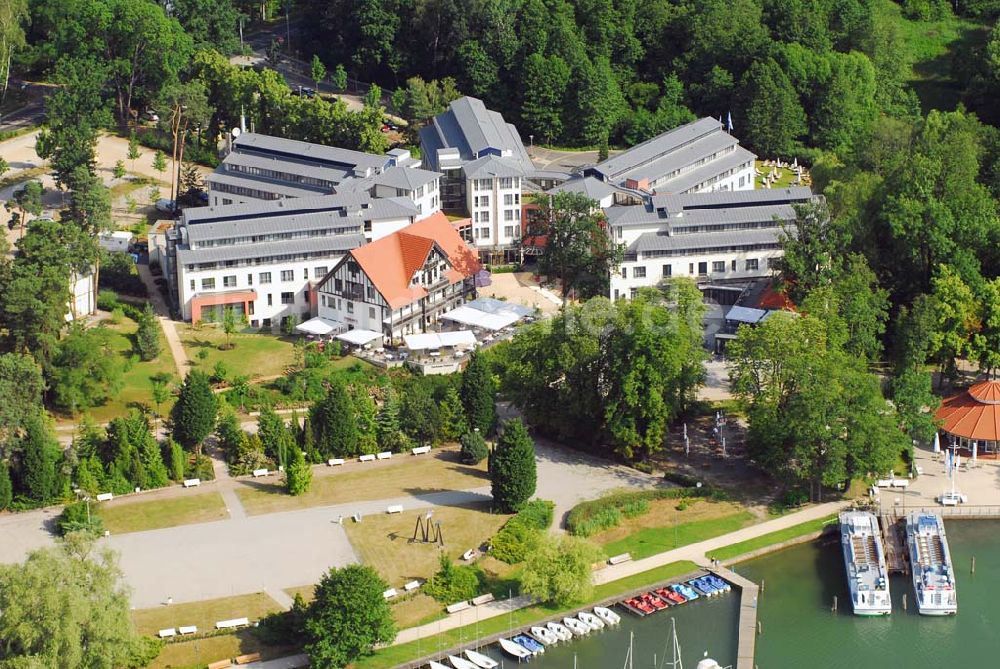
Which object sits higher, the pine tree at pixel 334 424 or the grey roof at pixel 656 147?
the grey roof at pixel 656 147

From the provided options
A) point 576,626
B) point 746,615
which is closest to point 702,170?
point 746,615

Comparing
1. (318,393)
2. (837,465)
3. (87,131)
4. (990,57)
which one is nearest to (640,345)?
(837,465)

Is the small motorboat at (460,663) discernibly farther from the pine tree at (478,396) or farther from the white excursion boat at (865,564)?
the pine tree at (478,396)

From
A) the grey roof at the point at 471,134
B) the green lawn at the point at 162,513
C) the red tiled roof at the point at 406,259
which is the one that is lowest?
the green lawn at the point at 162,513

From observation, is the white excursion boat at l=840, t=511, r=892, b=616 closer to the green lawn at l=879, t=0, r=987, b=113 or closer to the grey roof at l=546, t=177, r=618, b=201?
the grey roof at l=546, t=177, r=618, b=201

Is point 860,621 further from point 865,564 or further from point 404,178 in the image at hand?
point 404,178

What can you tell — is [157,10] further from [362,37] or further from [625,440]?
[625,440]

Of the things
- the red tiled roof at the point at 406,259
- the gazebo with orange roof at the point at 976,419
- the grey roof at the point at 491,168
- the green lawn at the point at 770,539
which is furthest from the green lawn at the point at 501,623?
the grey roof at the point at 491,168
